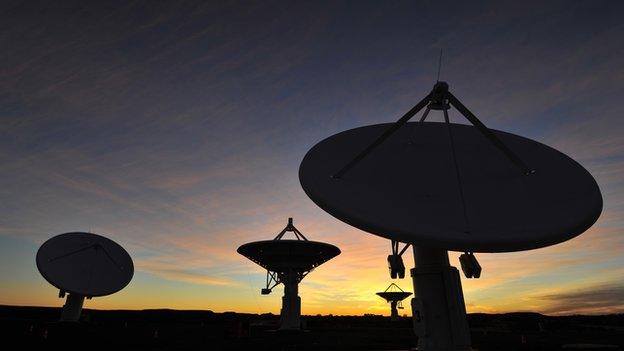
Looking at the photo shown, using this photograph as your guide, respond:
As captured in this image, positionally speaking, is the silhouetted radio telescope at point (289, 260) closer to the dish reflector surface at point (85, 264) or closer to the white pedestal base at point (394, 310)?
the dish reflector surface at point (85, 264)

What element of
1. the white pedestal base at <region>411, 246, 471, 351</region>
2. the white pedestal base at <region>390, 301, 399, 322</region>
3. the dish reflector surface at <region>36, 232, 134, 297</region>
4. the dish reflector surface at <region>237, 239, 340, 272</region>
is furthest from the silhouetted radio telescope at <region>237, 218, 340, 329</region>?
the white pedestal base at <region>390, 301, 399, 322</region>

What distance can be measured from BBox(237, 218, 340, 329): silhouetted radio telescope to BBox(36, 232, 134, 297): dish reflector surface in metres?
21.8

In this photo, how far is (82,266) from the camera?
191 feet

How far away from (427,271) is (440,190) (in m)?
4.04

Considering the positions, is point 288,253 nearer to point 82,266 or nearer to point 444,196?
point 82,266

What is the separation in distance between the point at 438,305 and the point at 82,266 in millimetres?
55101

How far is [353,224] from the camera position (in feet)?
51.2

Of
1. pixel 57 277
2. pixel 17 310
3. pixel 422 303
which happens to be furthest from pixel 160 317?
pixel 422 303

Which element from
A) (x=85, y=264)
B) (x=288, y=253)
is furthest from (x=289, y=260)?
(x=85, y=264)

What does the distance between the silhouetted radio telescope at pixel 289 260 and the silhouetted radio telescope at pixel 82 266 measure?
2193cm

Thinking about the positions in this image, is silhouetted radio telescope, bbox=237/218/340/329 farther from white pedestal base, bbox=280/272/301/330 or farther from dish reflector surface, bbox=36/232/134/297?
dish reflector surface, bbox=36/232/134/297

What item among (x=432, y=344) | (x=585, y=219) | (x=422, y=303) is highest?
(x=585, y=219)

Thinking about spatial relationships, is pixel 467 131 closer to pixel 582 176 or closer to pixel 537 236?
pixel 582 176

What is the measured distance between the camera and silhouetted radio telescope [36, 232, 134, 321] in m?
55.2
